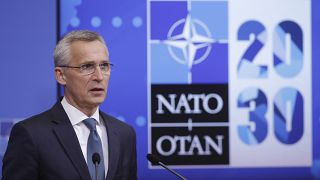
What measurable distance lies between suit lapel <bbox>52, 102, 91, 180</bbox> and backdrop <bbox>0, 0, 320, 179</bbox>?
3.65 ft

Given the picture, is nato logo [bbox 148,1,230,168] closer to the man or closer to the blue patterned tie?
the man

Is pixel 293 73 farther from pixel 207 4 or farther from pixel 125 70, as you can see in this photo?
pixel 125 70

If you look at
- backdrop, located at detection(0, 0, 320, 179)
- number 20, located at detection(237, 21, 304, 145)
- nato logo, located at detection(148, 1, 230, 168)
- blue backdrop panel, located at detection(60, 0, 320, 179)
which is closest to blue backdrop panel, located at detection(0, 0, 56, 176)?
backdrop, located at detection(0, 0, 320, 179)

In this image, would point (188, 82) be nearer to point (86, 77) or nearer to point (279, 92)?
point (279, 92)

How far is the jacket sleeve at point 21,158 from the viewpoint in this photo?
194 cm

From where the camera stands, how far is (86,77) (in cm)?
212

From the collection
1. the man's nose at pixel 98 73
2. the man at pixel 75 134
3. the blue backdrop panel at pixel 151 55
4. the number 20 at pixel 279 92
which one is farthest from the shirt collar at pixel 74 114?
the number 20 at pixel 279 92

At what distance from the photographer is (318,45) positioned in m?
3.33

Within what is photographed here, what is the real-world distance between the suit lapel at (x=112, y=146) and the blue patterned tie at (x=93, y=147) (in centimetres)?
4

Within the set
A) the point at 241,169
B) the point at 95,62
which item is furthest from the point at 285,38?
the point at 95,62

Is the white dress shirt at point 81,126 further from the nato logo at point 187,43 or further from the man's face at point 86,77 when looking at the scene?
the nato logo at point 187,43

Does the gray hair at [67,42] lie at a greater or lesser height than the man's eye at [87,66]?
greater

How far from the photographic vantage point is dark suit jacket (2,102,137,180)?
6.39 feet

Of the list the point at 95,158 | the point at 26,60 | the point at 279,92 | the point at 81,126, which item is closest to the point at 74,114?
the point at 81,126
